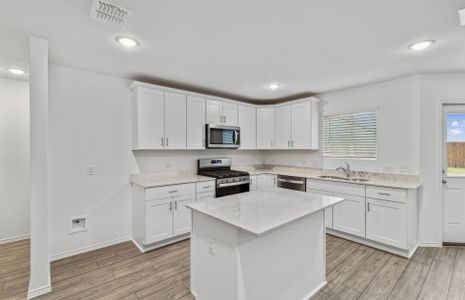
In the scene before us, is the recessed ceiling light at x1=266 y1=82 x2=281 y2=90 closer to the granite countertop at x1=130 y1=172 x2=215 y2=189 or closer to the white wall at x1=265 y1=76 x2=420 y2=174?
the white wall at x1=265 y1=76 x2=420 y2=174

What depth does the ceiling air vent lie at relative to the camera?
63.9 inches

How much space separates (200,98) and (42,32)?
86.6 inches

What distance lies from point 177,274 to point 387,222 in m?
2.84

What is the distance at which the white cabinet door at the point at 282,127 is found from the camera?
15.0 feet

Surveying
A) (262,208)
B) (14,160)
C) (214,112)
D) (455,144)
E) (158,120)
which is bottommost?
(262,208)

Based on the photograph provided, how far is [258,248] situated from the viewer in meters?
1.68

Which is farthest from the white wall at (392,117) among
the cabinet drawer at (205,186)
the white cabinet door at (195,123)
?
the white cabinet door at (195,123)

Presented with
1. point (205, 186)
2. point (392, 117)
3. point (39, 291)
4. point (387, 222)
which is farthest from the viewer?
point (205, 186)

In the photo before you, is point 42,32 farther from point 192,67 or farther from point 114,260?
point 114,260

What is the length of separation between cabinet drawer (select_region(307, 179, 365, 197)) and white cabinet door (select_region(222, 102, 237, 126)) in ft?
6.08

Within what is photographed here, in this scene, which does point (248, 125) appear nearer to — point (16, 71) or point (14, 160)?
point (16, 71)

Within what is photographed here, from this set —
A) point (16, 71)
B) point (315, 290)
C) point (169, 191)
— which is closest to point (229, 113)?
point (169, 191)

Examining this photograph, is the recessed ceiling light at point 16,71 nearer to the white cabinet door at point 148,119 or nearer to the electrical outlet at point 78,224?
the white cabinet door at point 148,119

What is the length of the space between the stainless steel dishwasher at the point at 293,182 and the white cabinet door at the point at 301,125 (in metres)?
0.66
